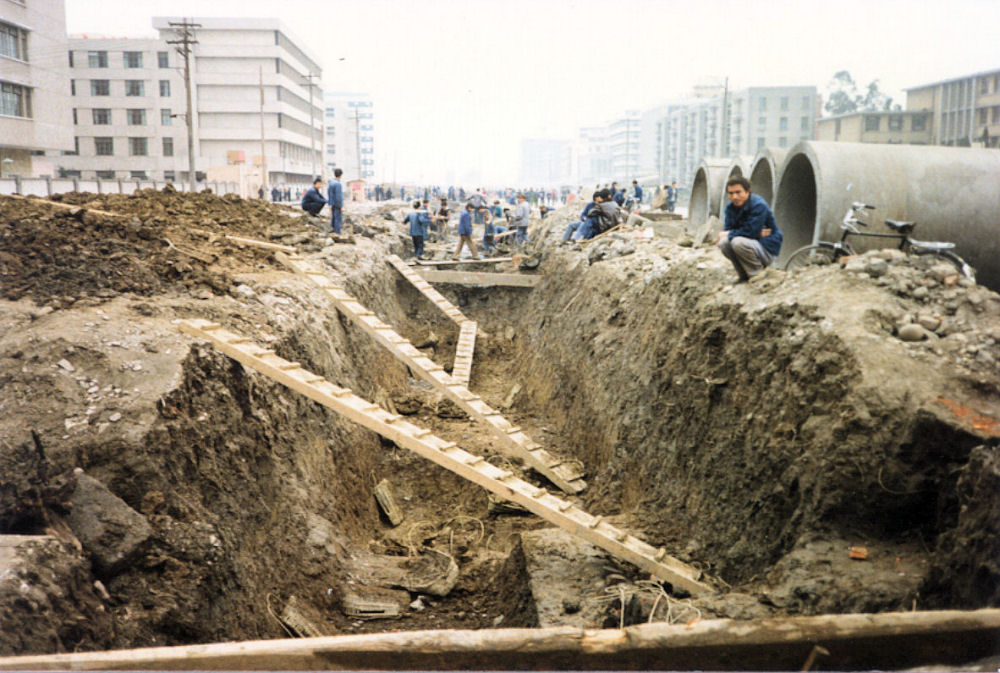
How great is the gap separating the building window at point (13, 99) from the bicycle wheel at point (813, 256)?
737cm

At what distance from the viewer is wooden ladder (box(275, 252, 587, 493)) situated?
7.83m

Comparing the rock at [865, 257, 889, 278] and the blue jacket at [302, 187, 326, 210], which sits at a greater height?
the blue jacket at [302, 187, 326, 210]

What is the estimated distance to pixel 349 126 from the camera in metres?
17.5

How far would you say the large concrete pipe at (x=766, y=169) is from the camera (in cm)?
1066

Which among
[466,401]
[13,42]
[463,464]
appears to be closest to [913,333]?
[463,464]

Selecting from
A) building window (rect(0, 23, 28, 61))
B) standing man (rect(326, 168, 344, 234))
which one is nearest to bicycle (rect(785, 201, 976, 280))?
building window (rect(0, 23, 28, 61))

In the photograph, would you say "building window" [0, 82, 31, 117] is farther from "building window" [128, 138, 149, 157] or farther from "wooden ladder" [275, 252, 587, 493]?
"wooden ladder" [275, 252, 587, 493]

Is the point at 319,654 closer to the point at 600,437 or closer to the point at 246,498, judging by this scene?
the point at 246,498

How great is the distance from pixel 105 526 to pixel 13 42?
12.5 ft

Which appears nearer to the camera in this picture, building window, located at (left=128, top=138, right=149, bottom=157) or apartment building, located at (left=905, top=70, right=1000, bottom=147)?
apartment building, located at (left=905, top=70, right=1000, bottom=147)

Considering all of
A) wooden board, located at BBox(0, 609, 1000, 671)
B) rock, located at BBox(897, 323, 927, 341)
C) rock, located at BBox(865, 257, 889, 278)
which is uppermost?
rock, located at BBox(865, 257, 889, 278)

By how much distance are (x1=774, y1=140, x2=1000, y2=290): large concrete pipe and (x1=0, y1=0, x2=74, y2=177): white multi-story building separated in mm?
7560

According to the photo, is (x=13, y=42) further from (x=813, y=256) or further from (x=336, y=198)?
(x=336, y=198)

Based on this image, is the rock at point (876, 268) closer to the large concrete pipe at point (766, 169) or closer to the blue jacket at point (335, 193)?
the large concrete pipe at point (766, 169)
